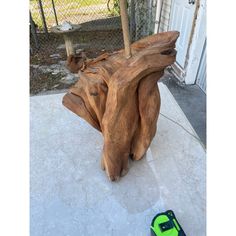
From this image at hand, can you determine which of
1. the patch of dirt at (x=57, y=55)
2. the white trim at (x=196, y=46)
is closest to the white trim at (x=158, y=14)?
the patch of dirt at (x=57, y=55)

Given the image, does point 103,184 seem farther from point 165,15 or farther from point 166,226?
point 165,15

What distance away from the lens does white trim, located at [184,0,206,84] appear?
85.4 inches

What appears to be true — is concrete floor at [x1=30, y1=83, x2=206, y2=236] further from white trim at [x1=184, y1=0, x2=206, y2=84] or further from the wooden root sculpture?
white trim at [x1=184, y1=0, x2=206, y2=84]

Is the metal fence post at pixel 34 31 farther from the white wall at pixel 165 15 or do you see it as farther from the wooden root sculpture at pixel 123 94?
the wooden root sculpture at pixel 123 94

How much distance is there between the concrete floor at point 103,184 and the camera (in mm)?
1279

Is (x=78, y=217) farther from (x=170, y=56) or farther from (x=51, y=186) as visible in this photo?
(x=170, y=56)

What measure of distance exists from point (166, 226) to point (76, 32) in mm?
3976

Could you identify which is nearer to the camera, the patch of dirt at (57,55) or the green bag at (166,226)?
the green bag at (166,226)

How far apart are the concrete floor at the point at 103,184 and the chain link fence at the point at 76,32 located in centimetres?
122

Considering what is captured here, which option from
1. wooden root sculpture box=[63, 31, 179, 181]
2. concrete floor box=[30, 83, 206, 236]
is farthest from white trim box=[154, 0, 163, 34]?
wooden root sculpture box=[63, 31, 179, 181]

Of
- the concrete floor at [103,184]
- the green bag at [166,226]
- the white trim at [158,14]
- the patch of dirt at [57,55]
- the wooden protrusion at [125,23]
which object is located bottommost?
the patch of dirt at [57,55]

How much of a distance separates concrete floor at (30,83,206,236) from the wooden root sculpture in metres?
0.18

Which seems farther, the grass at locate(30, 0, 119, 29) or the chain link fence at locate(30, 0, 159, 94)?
the grass at locate(30, 0, 119, 29)

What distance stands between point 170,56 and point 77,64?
674 mm
